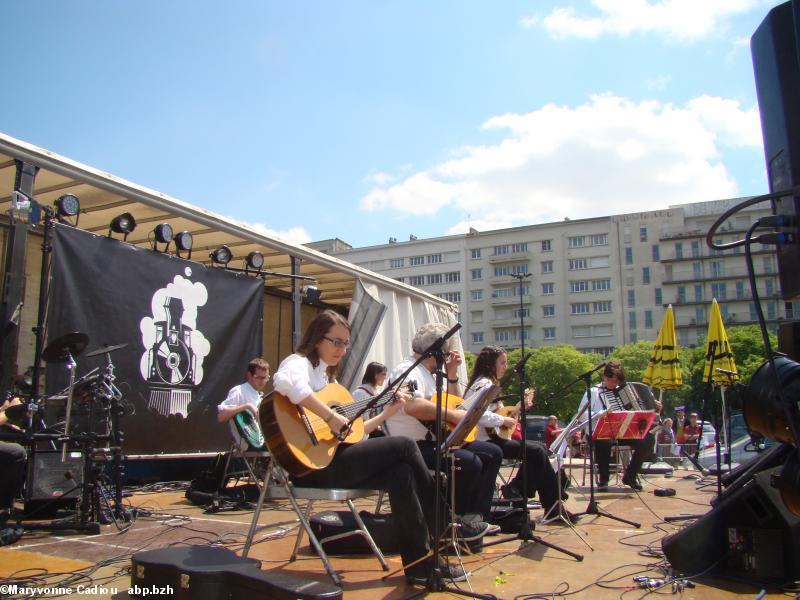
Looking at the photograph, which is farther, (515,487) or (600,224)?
(600,224)

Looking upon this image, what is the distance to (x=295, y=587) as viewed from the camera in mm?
2488

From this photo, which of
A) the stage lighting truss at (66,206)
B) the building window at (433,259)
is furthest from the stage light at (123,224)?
the building window at (433,259)

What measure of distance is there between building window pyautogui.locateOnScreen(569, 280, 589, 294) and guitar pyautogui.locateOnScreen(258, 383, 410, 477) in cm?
6632

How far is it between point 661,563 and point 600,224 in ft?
219

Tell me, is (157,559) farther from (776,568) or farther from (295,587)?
(776,568)

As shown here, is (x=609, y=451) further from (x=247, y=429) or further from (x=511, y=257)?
(x=511, y=257)

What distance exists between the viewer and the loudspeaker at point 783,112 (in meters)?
2.01

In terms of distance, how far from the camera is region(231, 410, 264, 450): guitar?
19.8ft

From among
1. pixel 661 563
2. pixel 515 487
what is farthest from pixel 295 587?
pixel 515 487

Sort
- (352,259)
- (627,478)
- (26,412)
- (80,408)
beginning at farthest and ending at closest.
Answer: (352,259)
(627,478)
(80,408)
(26,412)

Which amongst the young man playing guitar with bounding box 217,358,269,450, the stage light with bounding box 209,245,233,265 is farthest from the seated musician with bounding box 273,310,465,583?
the stage light with bounding box 209,245,233,265

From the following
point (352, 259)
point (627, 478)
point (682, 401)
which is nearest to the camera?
point (627, 478)

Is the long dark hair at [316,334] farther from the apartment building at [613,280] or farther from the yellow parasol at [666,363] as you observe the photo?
the apartment building at [613,280]

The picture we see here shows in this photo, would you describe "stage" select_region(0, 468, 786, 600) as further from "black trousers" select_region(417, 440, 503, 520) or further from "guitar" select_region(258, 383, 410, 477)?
"guitar" select_region(258, 383, 410, 477)
